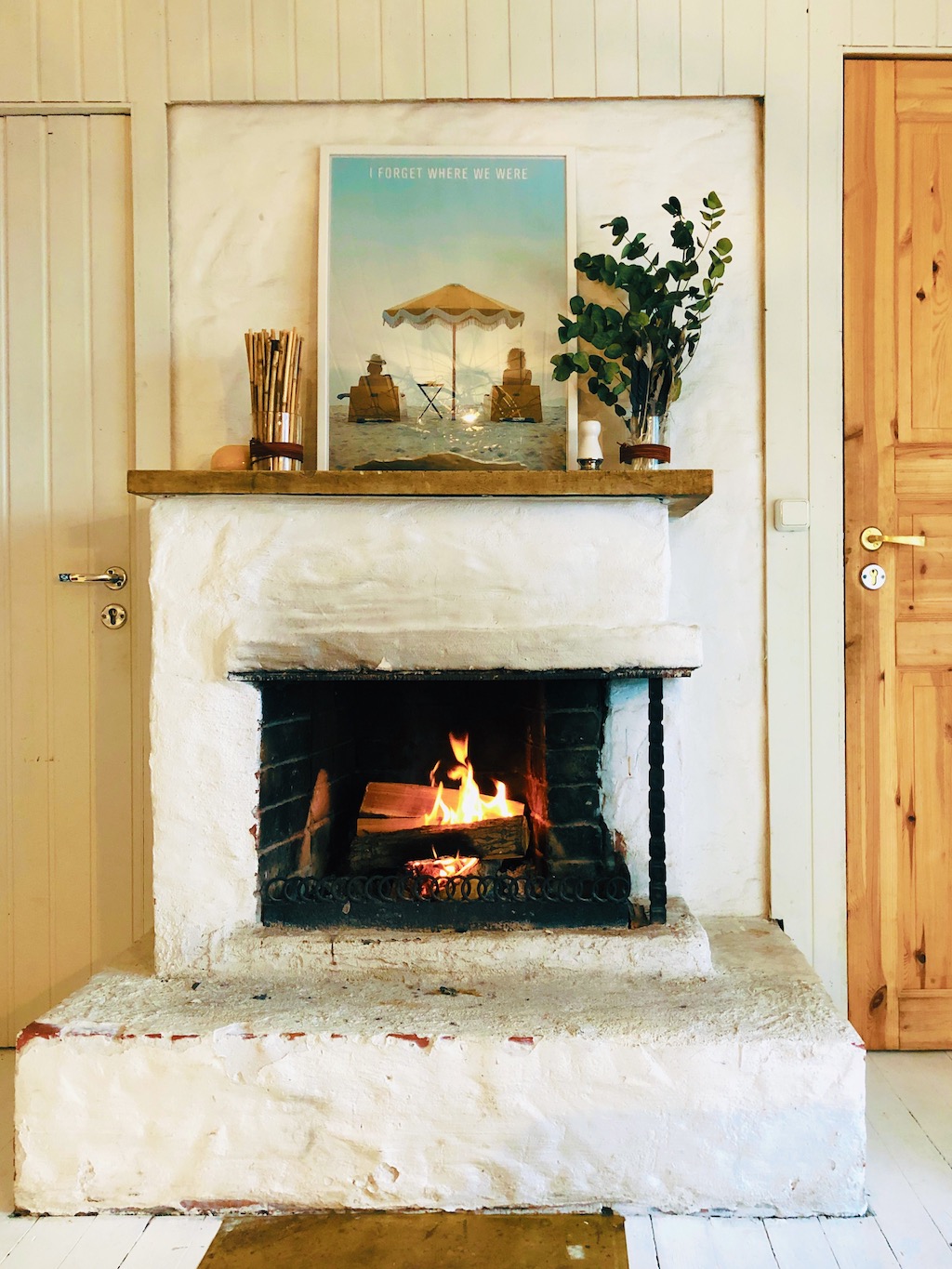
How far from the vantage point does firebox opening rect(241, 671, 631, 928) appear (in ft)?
6.01

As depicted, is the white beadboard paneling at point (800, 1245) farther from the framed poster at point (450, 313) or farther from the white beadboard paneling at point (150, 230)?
the white beadboard paneling at point (150, 230)

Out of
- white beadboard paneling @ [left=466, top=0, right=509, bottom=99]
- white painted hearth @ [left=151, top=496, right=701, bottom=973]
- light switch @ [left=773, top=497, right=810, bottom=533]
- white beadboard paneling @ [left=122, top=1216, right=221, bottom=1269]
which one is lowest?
white beadboard paneling @ [left=122, top=1216, right=221, bottom=1269]

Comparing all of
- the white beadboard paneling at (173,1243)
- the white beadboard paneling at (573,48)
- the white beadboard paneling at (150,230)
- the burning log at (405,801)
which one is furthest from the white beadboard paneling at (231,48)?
the white beadboard paneling at (173,1243)

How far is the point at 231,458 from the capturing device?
1953 mm

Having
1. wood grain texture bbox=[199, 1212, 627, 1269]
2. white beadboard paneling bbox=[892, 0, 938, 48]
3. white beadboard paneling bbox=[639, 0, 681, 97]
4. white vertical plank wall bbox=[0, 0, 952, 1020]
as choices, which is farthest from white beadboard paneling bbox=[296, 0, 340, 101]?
wood grain texture bbox=[199, 1212, 627, 1269]

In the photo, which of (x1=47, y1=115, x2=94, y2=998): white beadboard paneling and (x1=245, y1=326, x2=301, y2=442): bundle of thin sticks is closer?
(x1=245, y1=326, x2=301, y2=442): bundle of thin sticks

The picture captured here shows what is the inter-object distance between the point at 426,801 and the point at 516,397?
0.98m

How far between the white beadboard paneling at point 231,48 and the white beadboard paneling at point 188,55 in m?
0.02

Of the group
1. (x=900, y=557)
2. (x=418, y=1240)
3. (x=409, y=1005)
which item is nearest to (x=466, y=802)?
(x=409, y=1005)

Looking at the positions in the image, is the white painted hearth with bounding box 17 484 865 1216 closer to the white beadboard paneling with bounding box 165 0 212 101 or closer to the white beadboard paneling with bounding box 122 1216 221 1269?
the white beadboard paneling with bounding box 122 1216 221 1269

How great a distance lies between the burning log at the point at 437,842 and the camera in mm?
1985

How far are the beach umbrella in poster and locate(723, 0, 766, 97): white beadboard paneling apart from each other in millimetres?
751

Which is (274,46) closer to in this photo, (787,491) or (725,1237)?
(787,491)

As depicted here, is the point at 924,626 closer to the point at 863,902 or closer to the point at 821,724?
the point at 821,724
